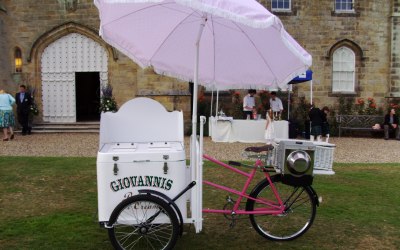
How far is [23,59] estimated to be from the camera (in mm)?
17516

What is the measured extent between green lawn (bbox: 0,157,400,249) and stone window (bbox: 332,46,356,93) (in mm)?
11339

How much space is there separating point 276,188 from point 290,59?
147cm

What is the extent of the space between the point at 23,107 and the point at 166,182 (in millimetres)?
13184

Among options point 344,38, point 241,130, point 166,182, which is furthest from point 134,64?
point 166,182

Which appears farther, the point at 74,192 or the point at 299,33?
the point at 299,33

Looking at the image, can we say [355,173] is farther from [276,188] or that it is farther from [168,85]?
[168,85]

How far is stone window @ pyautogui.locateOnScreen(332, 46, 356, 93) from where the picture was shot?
64.1 feet

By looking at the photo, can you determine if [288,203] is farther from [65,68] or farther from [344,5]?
[344,5]

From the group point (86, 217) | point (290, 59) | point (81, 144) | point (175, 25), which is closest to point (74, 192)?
point (86, 217)

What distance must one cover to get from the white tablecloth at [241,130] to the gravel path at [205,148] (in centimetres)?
36

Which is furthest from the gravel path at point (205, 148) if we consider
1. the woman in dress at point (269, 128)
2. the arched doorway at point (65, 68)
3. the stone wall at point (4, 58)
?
the stone wall at point (4, 58)

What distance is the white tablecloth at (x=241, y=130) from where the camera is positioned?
45.7 ft

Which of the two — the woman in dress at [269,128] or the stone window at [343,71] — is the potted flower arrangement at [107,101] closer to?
the woman in dress at [269,128]

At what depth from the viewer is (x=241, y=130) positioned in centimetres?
1408
